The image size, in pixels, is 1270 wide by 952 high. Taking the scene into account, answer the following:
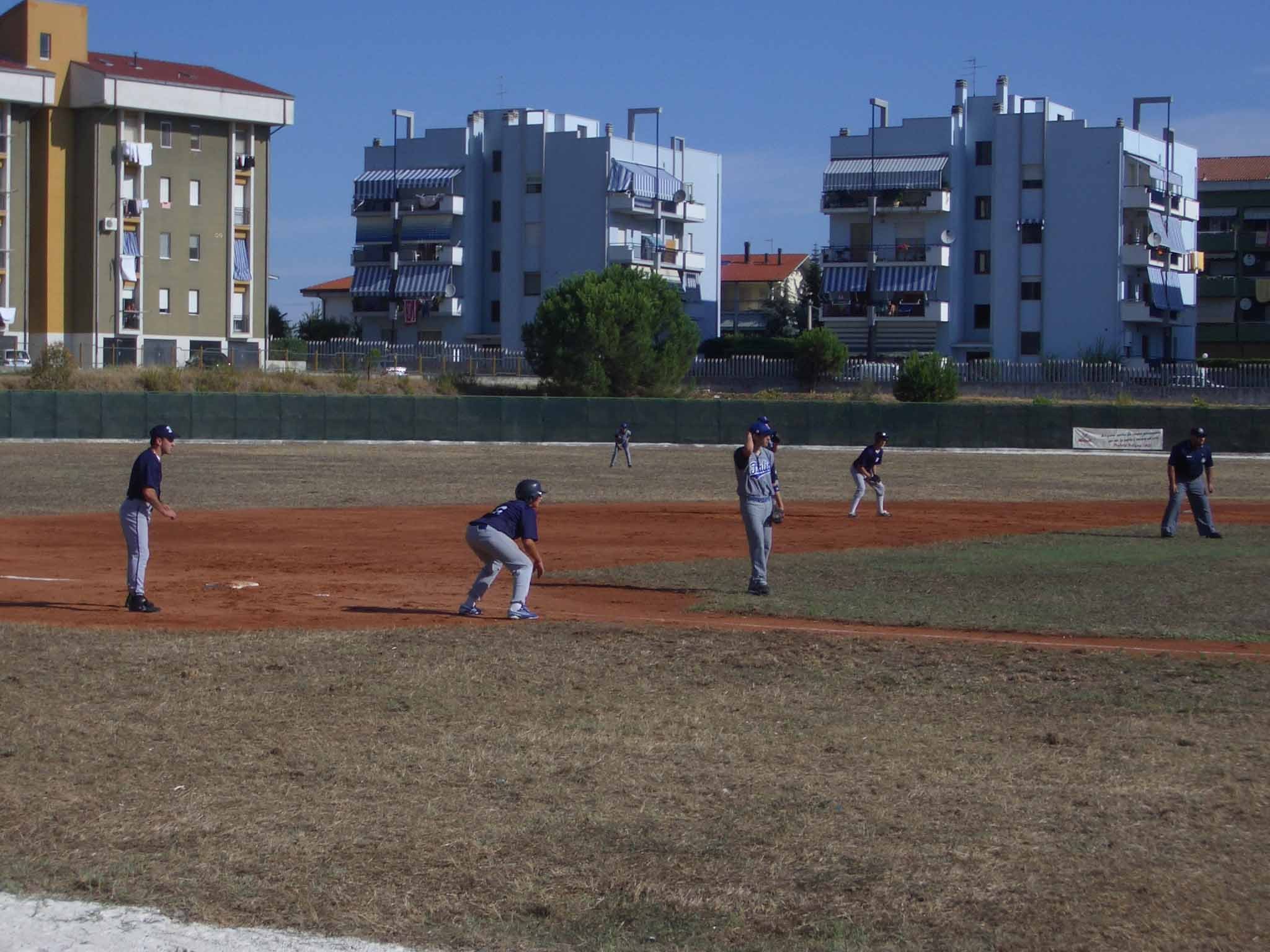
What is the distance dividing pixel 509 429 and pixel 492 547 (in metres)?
43.4

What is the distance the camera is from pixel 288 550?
22.4 m

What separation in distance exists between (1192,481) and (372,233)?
69.6 metres

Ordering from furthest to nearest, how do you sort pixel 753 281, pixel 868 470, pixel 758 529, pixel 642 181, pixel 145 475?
pixel 753 281, pixel 642 181, pixel 868 470, pixel 758 529, pixel 145 475

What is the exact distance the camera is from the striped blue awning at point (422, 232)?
277 feet

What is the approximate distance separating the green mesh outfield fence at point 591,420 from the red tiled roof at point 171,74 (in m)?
26.0

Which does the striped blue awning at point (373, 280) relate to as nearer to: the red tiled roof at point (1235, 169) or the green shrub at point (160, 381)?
the green shrub at point (160, 381)

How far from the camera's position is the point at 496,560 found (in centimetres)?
1467

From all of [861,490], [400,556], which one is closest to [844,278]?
[861,490]

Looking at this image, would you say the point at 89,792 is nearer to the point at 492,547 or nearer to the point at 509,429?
the point at 492,547

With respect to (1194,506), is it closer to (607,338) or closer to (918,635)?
(918,635)

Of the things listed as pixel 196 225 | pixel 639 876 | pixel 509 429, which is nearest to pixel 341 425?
pixel 509 429

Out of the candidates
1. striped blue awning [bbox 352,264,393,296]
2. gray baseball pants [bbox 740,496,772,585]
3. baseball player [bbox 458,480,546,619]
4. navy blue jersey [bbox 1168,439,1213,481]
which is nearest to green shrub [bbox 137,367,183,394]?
striped blue awning [bbox 352,264,393,296]

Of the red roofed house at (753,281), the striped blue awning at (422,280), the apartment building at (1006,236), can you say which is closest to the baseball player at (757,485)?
the apartment building at (1006,236)

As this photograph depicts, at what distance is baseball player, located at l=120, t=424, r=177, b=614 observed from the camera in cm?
1477
